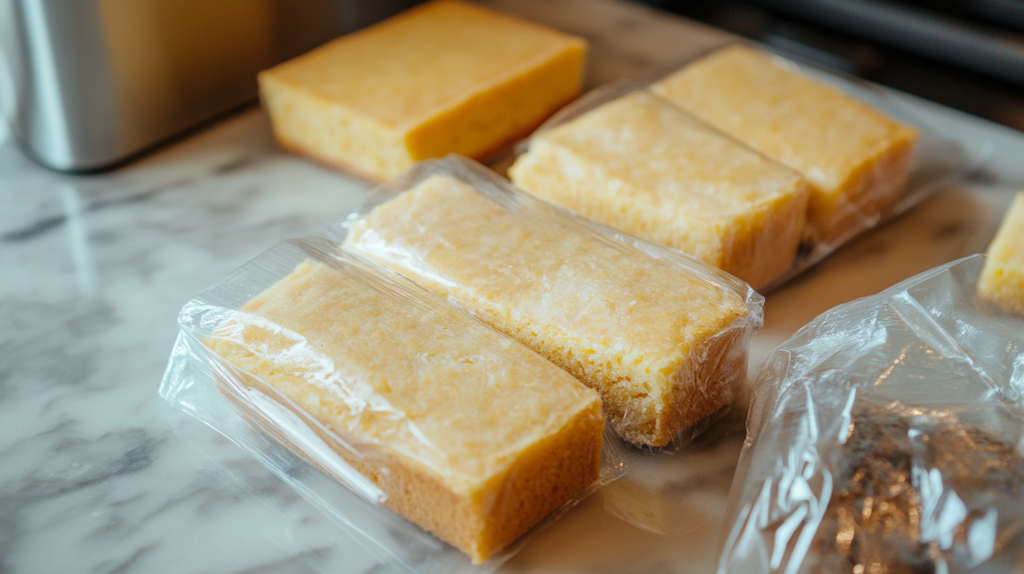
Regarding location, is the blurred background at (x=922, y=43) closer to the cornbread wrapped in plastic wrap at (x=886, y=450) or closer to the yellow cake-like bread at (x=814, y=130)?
the yellow cake-like bread at (x=814, y=130)

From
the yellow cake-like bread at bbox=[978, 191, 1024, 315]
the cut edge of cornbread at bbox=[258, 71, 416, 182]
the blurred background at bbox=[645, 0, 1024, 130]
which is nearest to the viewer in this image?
the yellow cake-like bread at bbox=[978, 191, 1024, 315]

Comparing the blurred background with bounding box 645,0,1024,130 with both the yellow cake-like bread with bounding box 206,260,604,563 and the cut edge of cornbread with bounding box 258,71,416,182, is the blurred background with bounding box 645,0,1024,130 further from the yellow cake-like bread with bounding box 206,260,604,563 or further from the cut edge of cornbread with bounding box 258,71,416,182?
the yellow cake-like bread with bounding box 206,260,604,563

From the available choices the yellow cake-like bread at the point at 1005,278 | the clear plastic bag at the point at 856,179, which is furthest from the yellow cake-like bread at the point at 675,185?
the yellow cake-like bread at the point at 1005,278

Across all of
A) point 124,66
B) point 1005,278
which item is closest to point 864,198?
point 1005,278

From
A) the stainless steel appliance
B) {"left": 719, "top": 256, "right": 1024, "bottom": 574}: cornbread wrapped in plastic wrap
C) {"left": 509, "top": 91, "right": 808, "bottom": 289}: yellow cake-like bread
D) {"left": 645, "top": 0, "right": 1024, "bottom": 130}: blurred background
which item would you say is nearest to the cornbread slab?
{"left": 719, "top": 256, "right": 1024, "bottom": 574}: cornbread wrapped in plastic wrap

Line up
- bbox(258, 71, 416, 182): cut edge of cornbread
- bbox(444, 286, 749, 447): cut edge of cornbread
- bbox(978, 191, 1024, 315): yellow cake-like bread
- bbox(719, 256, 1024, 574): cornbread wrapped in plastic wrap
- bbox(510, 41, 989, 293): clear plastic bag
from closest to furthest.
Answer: bbox(719, 256, 1024, 574): cornbread wrapped in plastic wrap < bbox(444, 286, 749, 447): cut edge of cornbread < bbox(978, 191, 1024, 315): yellow cake-like bread < bbox(510, 41, 989, 293): clear plastic bag < bbox(258, 71, 416, 182): cut edge of cornbread

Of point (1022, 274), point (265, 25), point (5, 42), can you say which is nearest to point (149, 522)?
point (5, 42)

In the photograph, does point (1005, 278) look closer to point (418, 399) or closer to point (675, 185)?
point (675, 185)
